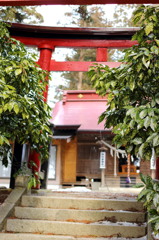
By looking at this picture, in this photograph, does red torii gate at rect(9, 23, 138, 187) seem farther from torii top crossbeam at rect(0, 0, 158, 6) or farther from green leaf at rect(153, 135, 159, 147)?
green leaf at rect(153, 135, 159, 147)

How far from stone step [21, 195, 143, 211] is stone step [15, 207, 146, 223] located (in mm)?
183

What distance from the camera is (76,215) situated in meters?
4.67

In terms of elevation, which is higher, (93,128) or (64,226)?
(93,128)

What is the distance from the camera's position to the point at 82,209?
16.0 ft

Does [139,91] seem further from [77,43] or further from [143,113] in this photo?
[77,43]

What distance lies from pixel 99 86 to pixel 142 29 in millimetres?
903

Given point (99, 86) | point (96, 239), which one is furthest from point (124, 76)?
point (96, 239)

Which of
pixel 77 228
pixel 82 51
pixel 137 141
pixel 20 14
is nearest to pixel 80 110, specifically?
pixel 20 14

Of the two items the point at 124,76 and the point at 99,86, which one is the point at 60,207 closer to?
the point at 99,86

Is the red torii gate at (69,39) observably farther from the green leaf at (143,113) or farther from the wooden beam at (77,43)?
the green leaf at (143,113)

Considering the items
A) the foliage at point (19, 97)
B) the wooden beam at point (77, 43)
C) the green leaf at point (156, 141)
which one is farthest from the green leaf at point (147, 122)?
the wooden beam at point (77, 43)

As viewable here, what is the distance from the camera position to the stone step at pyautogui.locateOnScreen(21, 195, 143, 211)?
479cm

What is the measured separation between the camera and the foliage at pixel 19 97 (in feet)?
12.6

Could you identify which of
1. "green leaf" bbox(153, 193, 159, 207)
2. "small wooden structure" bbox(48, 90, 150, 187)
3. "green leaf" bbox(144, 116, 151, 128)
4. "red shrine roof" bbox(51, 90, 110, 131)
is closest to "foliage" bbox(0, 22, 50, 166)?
"green leaf" bbox(144, 116, 151, 128)
